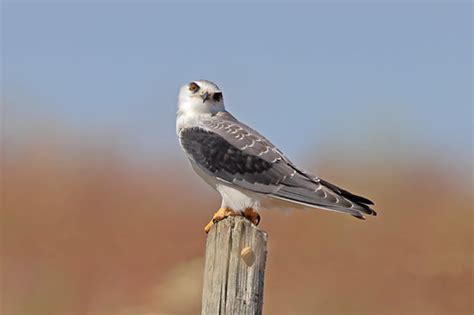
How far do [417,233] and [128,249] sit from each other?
→ 8.42ft

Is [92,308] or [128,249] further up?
[128,249]

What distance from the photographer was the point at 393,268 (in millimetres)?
Result: 10102

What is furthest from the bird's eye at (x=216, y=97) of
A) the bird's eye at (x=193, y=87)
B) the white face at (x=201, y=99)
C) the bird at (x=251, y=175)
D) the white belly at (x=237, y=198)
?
the white belly at (x=237, y=198)

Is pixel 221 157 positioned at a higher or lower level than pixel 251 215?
higher

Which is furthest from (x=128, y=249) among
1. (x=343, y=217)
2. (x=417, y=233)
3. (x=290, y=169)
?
(x=290, y=169)

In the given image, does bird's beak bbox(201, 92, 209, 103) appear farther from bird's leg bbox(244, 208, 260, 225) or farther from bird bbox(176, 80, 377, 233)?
bird's leg bbox(244, 208, 260, 225)

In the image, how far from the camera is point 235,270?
564cm

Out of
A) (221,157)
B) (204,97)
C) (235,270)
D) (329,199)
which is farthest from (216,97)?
(235,270)

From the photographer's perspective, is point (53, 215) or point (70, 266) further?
point (53, 215)

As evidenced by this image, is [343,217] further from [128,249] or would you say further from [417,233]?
[128,249]

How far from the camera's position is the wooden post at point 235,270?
560 cm

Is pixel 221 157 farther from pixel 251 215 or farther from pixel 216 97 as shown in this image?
pixel 216 97

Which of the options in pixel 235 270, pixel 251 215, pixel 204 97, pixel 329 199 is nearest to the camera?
pixel 235 270

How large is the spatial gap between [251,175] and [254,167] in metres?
0.05
